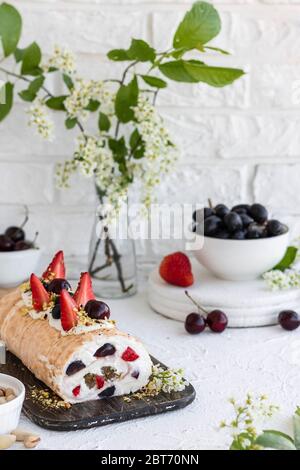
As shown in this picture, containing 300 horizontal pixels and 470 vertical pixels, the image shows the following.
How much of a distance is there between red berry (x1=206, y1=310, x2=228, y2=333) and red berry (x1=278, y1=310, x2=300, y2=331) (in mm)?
112

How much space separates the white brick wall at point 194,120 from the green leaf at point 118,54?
0.51 feet

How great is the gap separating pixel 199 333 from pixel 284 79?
24.8 inches

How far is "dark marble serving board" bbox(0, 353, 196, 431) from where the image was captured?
1332mm

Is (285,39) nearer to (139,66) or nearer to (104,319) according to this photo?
(139,66)

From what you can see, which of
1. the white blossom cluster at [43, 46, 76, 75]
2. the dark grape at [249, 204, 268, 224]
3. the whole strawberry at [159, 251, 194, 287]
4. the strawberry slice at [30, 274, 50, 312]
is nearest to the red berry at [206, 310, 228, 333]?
the whole strawberry at [159, 251, 194, 287]

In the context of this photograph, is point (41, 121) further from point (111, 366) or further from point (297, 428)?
point (297, 428)

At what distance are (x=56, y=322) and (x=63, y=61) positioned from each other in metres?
0.60

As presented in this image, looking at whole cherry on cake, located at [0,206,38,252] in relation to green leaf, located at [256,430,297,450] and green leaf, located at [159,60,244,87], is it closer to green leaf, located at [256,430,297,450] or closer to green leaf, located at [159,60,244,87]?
green leaf, located at [159,60,244,87]

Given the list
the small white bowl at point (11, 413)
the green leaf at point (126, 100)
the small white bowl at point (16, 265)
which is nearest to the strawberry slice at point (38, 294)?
the small white bowl at point (11, 413)

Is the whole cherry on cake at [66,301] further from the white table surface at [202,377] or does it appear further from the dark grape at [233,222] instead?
the dark grape at [233,222]

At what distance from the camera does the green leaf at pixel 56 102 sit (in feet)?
6.05

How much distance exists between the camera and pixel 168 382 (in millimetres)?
1423

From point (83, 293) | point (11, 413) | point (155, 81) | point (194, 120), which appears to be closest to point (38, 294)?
point (83, 293)
